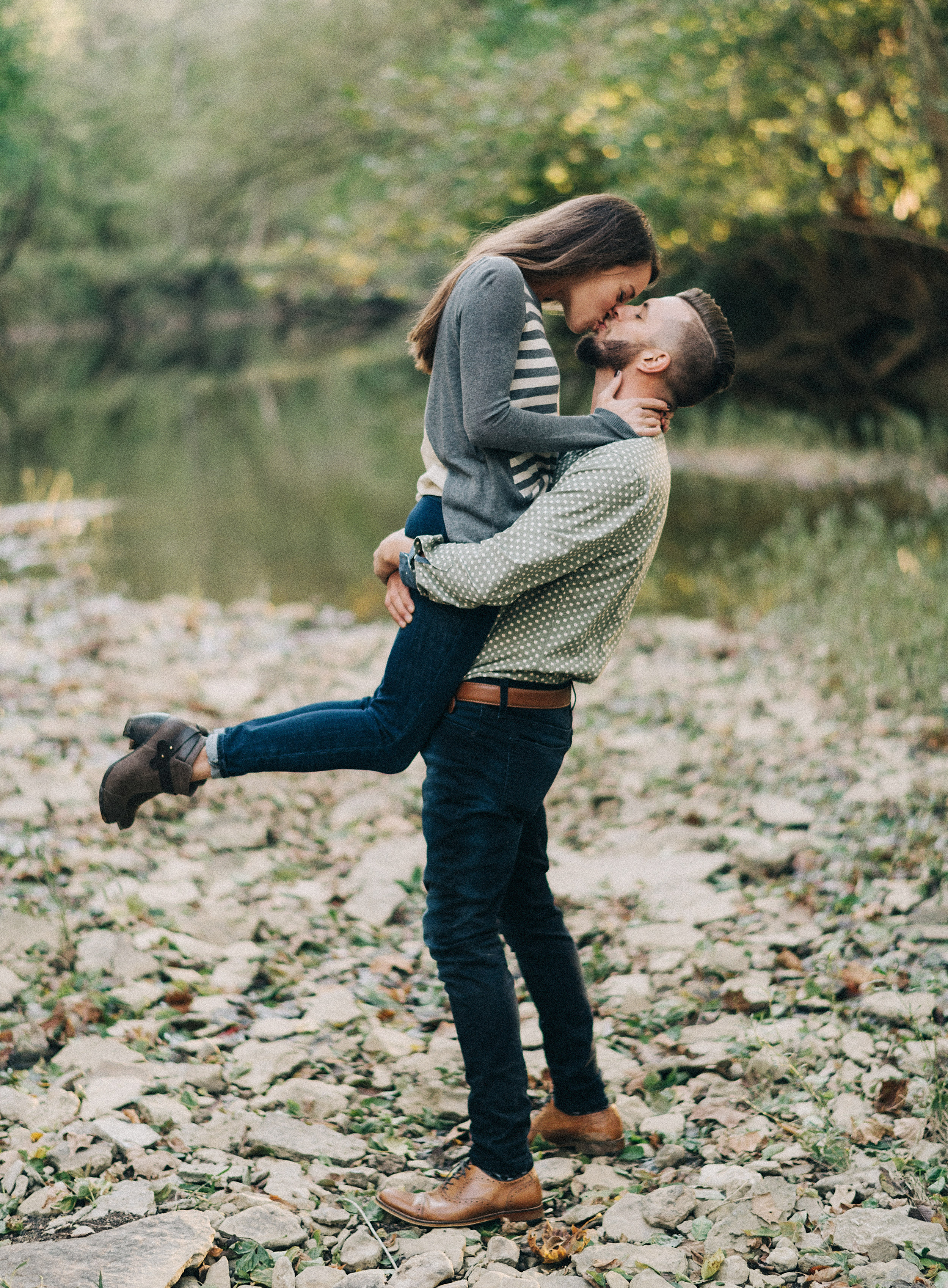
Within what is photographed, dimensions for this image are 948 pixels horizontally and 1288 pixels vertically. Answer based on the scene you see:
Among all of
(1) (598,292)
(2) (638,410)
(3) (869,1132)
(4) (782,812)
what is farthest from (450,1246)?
(4) (782,812)

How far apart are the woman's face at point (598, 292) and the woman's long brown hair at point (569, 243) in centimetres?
2

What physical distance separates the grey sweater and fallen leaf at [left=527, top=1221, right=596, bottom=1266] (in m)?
1.49

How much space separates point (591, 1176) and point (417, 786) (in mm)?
2509

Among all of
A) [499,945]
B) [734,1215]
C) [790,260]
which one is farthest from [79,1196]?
[790,260]

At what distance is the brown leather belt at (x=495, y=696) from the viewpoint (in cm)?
250

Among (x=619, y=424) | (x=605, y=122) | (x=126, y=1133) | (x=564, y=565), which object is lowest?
(x=126, y=1133)

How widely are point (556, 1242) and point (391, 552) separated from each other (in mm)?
1510

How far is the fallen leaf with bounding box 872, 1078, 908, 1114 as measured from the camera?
290 centimetres

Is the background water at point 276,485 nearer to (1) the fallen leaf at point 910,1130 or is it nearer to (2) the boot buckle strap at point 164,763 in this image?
(1) the fallen leaf at point 910,1130

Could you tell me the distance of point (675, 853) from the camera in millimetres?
4527

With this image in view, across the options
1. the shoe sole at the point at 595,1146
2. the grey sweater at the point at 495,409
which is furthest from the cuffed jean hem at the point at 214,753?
the shoe sole at the point at 595,1146

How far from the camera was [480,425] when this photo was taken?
7.74ft

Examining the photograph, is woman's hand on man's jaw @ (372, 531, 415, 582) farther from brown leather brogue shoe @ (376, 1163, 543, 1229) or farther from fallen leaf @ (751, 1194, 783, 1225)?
fallen leaf @ (751, 1194, 783, 1225)

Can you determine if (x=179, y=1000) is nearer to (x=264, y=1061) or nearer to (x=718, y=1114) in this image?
(x=264, y=1061)
